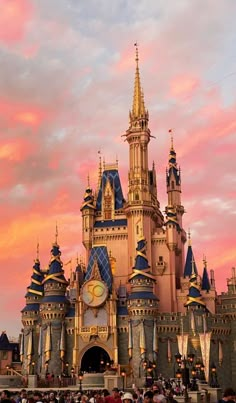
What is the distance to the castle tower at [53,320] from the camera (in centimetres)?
7106

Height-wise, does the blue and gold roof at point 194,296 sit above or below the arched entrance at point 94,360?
above

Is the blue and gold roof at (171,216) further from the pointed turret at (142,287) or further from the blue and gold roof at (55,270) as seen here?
the blue and gold roof at (55,270)

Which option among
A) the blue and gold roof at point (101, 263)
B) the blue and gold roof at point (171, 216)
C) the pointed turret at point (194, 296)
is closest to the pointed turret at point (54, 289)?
the blue and gold roof at point (101, 263)

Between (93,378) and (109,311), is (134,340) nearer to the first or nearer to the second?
(109,311)

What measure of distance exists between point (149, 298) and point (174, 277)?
10370mm

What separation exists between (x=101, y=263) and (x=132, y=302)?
8.55m

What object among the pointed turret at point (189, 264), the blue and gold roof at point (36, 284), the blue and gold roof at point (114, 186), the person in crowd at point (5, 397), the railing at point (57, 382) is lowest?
the railing at point (57, 382)

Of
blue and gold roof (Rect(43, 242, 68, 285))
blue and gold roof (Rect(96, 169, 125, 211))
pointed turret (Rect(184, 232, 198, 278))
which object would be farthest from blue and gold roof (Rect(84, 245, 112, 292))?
pointed turret (Rect(184, 232, 198, 278))

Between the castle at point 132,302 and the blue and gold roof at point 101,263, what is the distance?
14cm

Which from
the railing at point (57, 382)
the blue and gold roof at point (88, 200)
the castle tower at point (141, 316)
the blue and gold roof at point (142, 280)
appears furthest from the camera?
the blue and gold roof at point (88, 200)

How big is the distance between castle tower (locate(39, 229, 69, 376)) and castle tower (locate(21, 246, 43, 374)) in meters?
2.57

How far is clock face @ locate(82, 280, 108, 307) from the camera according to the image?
238ft

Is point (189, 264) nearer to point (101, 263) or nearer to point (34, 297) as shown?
point (101, 263)

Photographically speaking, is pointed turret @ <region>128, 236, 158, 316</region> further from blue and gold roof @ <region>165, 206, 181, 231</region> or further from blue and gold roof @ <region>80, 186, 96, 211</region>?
blue and gold roof @ <region>80, 186, 96, 211</region>
